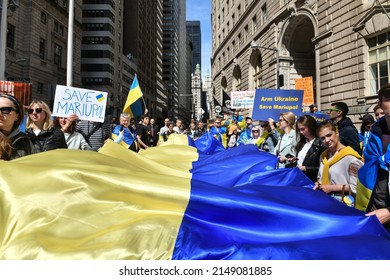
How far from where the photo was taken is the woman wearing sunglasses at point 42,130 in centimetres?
394

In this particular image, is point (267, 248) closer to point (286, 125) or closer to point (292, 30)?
point (286, 125)

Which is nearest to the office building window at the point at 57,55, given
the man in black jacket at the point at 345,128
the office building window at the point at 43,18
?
the office building window at the point at 43,18

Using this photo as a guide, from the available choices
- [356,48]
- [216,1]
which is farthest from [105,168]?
[216,1]

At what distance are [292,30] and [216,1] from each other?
36.7m

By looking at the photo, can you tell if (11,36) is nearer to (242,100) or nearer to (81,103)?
(242,100)

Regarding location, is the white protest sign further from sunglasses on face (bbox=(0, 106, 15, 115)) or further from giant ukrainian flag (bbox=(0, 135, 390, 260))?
giant ukrainian flag (bbox=(0, 135, 390, 260))

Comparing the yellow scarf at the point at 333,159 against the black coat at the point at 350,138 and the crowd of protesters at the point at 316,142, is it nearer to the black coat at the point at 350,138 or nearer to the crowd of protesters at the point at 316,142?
the crowd of protesters at the point at 316,142

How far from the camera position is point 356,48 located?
18.9 metres

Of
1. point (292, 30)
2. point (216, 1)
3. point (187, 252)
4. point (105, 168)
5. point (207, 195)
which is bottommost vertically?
point (187, 252)

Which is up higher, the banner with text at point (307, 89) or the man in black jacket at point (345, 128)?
the banner with text at point (307, 89)

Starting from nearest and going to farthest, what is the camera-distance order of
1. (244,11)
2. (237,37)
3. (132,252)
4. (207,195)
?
(132,252), (207,195), (244,11), (237,37)

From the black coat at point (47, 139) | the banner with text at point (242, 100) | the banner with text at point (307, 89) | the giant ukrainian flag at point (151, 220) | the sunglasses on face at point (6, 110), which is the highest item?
the banner with text at point (242, 100)

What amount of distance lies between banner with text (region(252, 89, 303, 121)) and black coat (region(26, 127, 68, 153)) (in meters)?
6.52

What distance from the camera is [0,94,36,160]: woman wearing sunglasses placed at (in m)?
3.10
